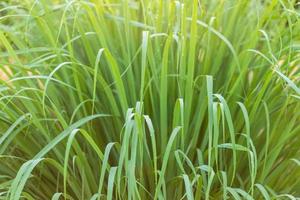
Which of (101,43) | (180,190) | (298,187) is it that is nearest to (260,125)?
(298,187)

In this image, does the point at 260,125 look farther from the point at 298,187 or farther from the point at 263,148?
the point at 298,187

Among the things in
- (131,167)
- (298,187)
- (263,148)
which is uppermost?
(131,167)

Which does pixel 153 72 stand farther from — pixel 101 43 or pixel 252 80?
pixel 252 80

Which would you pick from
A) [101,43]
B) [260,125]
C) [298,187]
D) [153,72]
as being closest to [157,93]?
[153,72]

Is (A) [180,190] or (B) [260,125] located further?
(B) [260,125]

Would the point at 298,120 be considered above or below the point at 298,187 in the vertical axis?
above

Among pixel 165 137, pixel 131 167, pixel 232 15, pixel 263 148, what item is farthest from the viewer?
pixel 232 15

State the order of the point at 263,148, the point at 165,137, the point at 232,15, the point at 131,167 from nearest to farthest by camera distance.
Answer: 1. the point at 131,167
2. the point at 165,137
3. the point at 263,148
4. the point at 232,15
